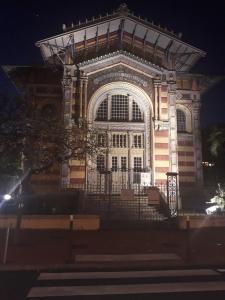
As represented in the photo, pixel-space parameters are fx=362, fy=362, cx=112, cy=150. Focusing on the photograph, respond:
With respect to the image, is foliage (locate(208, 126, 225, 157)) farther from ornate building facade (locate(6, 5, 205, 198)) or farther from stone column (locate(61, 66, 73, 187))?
stone column (locate(61, 66, 73, 187))

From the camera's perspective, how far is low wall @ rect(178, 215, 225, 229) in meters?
19.4

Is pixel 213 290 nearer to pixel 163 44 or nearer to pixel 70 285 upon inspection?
pixel 70 285

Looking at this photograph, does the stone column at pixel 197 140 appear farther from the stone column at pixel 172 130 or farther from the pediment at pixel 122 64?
the pediment at pixel 122 64

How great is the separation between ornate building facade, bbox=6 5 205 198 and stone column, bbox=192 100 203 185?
3.4 inches

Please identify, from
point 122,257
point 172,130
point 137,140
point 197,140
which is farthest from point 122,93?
point 122,257

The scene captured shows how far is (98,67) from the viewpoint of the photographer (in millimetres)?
29047

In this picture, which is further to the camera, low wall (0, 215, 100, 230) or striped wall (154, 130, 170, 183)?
striped wall (154, 130, 170, 183)

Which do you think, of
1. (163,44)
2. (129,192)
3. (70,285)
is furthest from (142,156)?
(70,285)

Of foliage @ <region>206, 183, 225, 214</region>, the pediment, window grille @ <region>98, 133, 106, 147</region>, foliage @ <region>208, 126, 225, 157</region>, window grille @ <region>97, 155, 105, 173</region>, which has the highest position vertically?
the pediment

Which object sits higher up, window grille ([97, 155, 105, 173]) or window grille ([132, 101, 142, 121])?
window grille ([132, 101, 142, 121])

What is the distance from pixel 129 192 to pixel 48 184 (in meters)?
8.43

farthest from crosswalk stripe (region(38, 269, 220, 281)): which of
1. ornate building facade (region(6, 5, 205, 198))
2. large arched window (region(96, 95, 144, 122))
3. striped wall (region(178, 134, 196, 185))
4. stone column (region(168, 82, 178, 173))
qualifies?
striped wall (region(178, 134, 196, 185))

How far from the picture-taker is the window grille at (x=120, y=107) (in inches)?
1166

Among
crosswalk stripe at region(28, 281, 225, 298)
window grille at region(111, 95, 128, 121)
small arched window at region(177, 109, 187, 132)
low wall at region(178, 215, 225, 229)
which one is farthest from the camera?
small arched window at region(177, 109, 187, 132)
